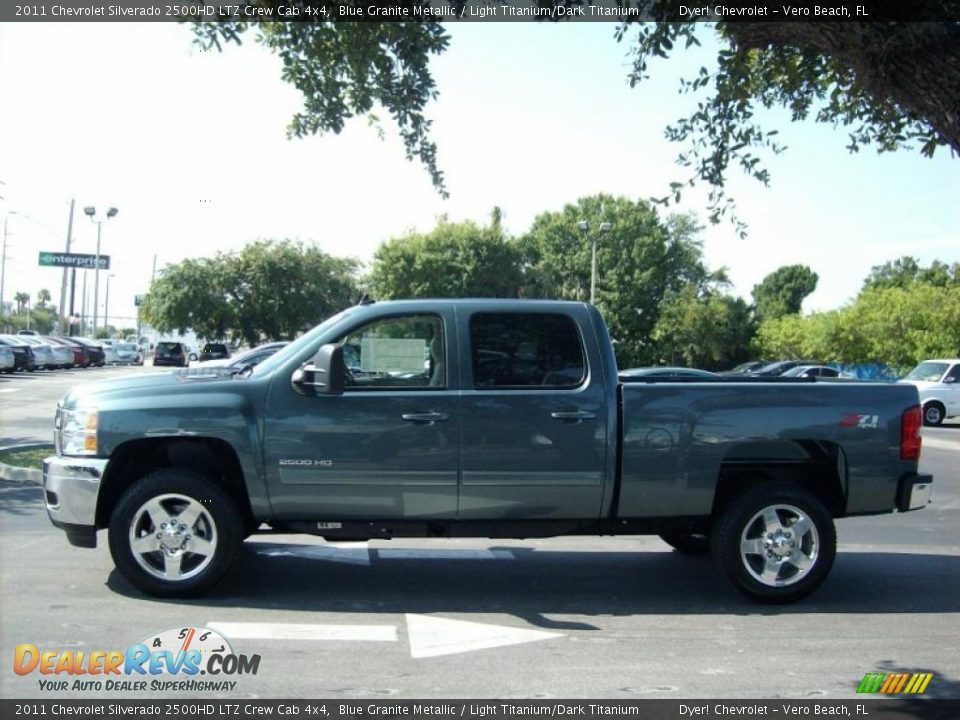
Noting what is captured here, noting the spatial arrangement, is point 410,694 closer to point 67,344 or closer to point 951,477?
point 951,477

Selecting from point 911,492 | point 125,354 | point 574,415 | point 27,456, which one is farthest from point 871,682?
point 125,354

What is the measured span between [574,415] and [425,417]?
1008 millimetres

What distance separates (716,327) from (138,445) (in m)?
42.4

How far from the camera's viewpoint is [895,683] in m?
5.11

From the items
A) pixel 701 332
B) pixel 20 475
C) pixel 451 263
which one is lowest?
pixel 20 475

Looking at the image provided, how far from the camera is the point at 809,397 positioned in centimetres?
658

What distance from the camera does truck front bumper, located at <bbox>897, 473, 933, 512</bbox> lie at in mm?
6602

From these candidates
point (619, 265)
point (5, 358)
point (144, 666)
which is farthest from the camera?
point (619, 265)

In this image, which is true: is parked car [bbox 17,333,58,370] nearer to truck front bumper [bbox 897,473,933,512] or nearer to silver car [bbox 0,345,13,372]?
silver car [bbox 0,345,13,372]

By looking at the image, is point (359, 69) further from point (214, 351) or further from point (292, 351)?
point (214, 351)

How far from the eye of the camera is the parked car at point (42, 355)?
138 ft

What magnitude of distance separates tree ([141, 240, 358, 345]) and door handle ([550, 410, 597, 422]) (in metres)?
38.9

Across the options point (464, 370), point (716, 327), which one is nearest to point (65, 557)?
point (464, 370)

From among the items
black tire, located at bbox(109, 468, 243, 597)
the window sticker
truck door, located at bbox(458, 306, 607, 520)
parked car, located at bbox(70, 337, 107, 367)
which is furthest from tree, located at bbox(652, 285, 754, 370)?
black tire, located at bbox(109, 468, 243, 597)
